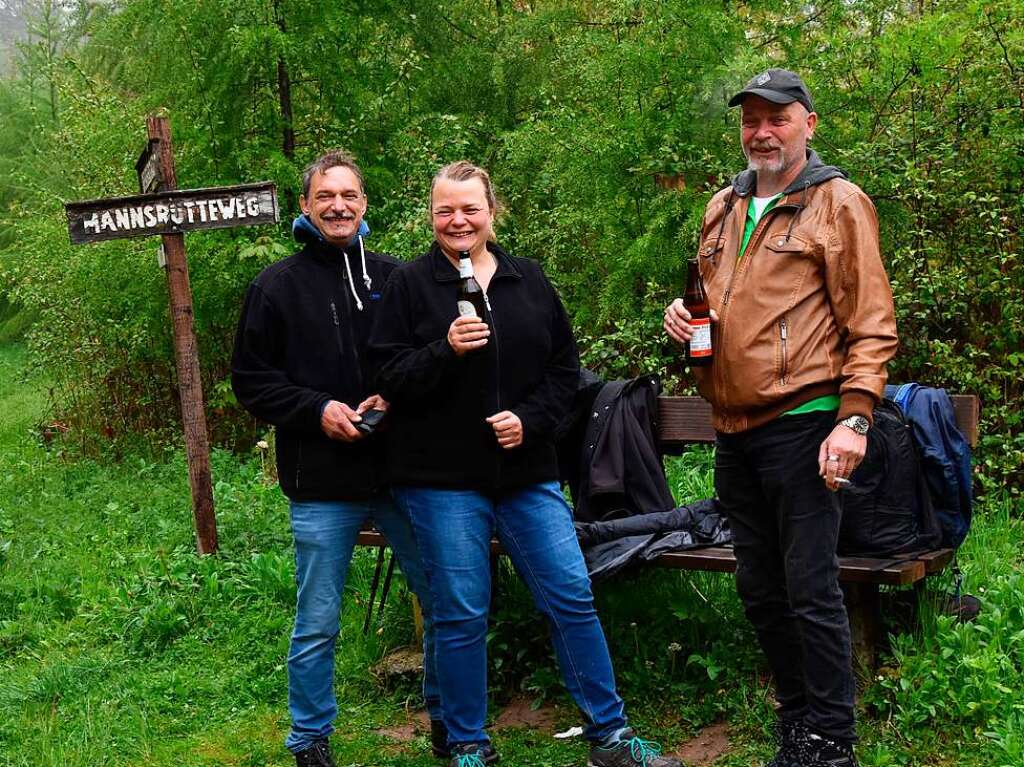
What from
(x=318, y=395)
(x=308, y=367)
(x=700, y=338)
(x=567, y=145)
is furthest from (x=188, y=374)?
(x=700, y=338)

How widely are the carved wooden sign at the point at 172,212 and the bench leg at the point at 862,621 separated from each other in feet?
12.5

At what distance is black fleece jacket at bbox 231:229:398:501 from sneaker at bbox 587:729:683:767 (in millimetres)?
1184

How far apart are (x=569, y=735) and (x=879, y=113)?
14.4ft

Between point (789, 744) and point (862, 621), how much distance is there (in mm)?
725

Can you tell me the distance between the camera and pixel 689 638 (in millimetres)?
4832

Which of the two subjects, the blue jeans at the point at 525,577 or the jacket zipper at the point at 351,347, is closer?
the blue jeans at the point at 525,577

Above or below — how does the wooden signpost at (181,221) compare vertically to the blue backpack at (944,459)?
above

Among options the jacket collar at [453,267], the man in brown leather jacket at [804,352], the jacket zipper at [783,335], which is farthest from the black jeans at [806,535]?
the jacket collar at [453,267]

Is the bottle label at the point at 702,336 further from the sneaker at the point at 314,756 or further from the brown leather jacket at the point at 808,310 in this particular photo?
the sneaker at the point at 314,756

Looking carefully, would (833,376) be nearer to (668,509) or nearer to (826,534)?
(826,534)

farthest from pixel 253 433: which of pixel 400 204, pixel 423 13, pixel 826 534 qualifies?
pixel 826 534

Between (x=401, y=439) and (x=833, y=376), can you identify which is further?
(x=401, y=439)

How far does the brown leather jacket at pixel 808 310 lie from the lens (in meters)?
3.45

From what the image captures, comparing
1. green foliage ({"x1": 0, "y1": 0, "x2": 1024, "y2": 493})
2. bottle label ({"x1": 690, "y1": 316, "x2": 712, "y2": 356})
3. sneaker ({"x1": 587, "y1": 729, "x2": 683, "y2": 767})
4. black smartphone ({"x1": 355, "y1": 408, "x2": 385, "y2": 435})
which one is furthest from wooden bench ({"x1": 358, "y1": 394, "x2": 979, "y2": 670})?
green foliage ({"x1": 0, "y1": 0, "x2": 1024, "y2": 493})
